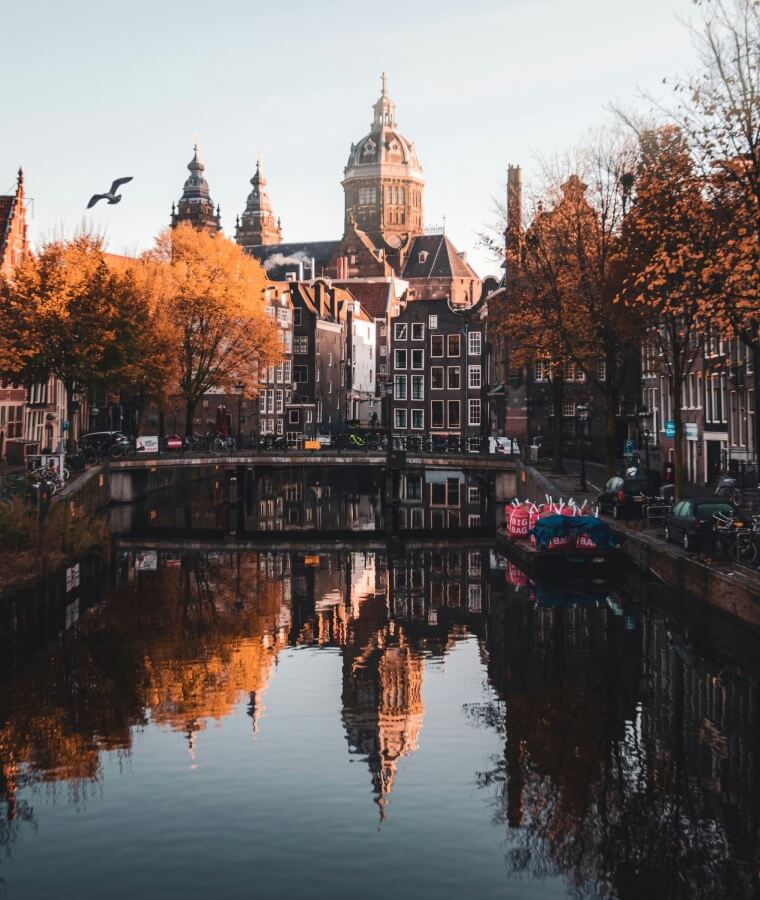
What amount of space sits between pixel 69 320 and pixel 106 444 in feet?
30.0

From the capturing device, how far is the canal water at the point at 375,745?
1848 centimetres

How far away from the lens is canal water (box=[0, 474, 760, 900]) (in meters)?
18.5

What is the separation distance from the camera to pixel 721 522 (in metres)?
39.2

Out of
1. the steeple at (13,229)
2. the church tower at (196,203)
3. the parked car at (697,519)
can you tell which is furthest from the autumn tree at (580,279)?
the church tower at (196,203)

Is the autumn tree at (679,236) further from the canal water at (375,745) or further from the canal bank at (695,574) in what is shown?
the canal water at (375,745)

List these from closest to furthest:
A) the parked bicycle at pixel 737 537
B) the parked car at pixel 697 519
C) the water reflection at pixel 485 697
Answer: the water reflection at pixel 485 697
the parked bicycle at pixel 737 537
the parked car at pixel 697 519

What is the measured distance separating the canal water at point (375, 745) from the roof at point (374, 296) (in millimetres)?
107550

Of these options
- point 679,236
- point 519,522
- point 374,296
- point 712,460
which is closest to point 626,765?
point 679,236

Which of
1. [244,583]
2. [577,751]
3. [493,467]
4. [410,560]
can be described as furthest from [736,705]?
[493,467]

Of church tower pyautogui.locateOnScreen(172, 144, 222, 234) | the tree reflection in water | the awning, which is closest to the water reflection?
the tree reflection in water

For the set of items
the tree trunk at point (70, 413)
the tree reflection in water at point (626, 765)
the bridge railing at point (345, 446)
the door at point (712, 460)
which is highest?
the tree trunk at point (70, 413)

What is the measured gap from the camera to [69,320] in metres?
66.8

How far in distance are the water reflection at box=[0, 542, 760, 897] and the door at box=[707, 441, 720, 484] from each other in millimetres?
21307

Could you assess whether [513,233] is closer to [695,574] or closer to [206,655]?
[695,574]
